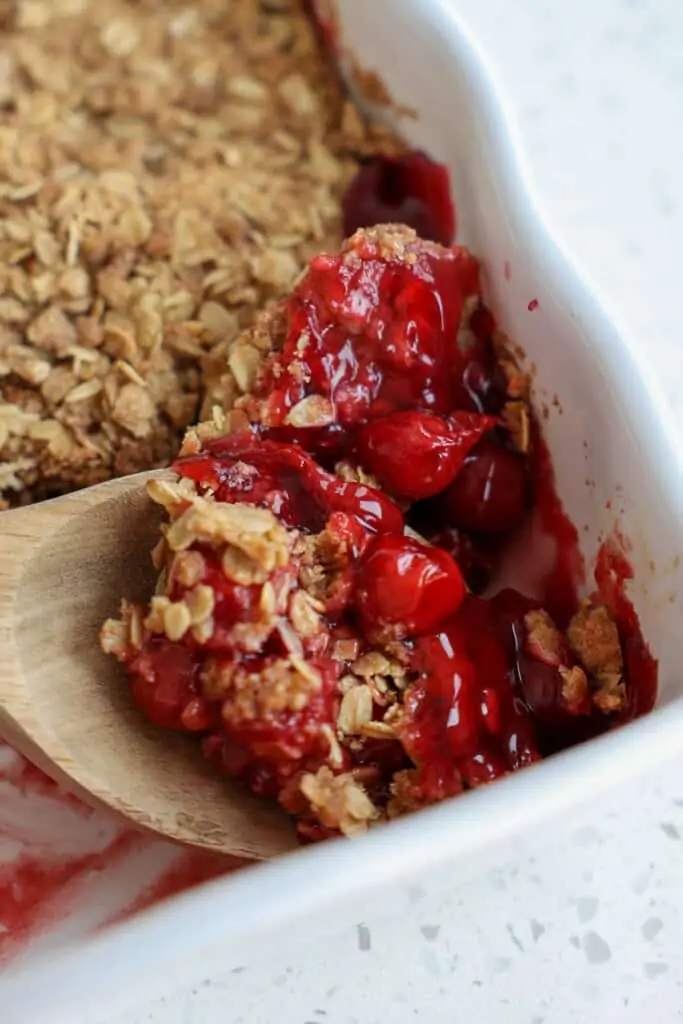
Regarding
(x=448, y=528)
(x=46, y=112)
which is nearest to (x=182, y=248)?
(x=46, y=112)

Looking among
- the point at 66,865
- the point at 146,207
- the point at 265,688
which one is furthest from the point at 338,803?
the point at 146,207

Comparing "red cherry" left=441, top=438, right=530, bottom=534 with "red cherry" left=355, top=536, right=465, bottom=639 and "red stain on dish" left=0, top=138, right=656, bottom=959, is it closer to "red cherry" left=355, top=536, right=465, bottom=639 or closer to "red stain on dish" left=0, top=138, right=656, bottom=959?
"red stain on dish" left=0, top=138, right=656, bottom=959

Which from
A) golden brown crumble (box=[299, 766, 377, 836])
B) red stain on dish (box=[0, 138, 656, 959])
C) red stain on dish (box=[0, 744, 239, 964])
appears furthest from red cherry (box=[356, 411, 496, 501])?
red stain on dish (box=[0, 744, 239, 964])

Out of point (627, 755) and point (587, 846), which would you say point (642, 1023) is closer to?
point (587, 846)

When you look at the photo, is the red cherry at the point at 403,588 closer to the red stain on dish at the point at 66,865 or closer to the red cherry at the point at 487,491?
the red cherry at the point at 487,491

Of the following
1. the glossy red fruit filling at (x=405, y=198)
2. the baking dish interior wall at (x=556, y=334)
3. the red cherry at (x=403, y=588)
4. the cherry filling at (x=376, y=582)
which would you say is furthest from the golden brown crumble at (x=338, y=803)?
the glossy red fruit filling at (x=405, y=198)

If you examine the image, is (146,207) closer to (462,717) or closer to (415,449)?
(415,449)
